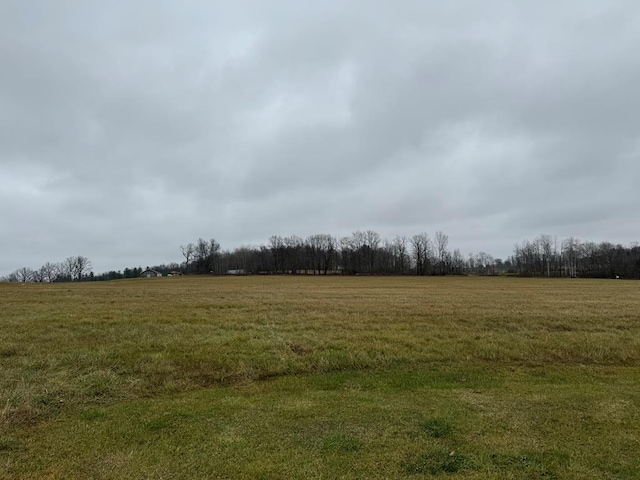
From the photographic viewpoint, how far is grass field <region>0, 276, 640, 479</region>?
534 centimetres

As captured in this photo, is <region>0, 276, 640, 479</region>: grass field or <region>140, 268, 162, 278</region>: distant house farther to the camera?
<region>140, 268, 162, 278</region>: distant house

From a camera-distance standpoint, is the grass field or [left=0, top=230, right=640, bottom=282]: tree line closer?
the grass field

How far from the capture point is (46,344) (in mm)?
11883

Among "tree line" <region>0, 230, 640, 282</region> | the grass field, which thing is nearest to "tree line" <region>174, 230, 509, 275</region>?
"tree line" <region>0, 230, 640, 282</region>

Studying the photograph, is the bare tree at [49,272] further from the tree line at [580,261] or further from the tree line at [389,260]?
the tree line at [580,261]

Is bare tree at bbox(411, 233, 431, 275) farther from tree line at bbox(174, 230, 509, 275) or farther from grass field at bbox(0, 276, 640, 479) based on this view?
grass field at bbox(0, 276, 640, 479)

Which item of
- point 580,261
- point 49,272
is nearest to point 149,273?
point 49,272

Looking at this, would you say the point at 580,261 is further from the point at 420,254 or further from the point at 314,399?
the point at 314,399

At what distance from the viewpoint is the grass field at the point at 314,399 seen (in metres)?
5.34

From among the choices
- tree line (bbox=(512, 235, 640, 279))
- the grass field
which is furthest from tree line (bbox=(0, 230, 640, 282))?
the grass field

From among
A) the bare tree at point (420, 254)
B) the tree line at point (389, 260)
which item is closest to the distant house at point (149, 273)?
the tree line at point (389, 260)

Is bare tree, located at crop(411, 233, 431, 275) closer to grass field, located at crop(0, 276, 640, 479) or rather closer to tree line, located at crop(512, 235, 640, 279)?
tree line, located at crop(512, 235, 640, 279)

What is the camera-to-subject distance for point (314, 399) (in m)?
8.23

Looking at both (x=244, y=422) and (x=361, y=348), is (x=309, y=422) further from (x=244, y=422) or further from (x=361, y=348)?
(x=361, y=348)
